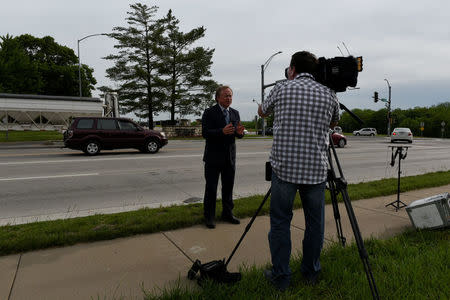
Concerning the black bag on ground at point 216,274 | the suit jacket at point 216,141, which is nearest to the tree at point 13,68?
the suit jacket at point 216,141

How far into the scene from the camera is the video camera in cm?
242

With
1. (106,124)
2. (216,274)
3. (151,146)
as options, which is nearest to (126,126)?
(106,124)

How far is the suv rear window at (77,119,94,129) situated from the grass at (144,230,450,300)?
1244cm

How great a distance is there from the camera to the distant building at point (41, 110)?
21.8m

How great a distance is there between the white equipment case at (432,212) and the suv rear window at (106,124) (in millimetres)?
12639

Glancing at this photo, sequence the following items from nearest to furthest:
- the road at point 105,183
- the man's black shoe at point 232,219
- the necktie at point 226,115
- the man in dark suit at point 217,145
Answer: the man in dark suit at point 217,145 < the necktie at point 226,115 < the man's black shoe at point 232,219 < the road at point 105,183

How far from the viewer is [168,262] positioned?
320 centimetres

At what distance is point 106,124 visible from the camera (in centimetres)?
1401

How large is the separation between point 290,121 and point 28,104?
2447cm

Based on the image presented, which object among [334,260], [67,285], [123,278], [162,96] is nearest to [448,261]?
[334,260]

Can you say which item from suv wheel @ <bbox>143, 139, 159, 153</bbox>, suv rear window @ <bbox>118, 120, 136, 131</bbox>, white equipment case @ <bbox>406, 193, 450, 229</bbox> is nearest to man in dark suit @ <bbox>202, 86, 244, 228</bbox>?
white equipment case @ <bbox>406, 193, 450, 229</bbox>

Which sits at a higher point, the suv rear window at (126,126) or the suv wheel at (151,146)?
the suv rear window at (126,126)

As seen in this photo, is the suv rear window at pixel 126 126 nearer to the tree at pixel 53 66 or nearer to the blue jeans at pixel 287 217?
the blue jeans at pixel 287 217

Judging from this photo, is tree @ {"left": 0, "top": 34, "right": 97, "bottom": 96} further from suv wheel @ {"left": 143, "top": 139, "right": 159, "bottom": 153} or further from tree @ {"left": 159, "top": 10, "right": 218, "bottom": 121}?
suv wheel @ {"left": 143, "top": 139, "right": 159, "bottom": 153}
